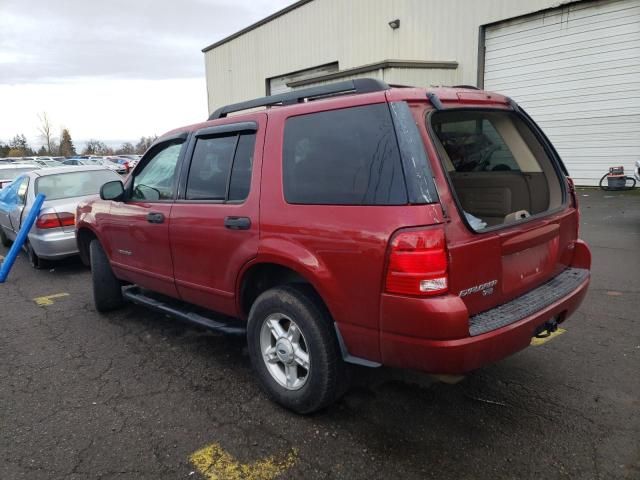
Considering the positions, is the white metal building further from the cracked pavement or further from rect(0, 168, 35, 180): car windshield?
the cracked pavement

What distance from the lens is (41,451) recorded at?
2770mm

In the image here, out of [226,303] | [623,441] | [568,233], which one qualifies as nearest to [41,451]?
[226,303]

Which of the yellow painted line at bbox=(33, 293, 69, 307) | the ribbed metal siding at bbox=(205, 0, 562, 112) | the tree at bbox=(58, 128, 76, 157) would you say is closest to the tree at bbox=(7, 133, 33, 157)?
the tree at bbox=(58, 128, 76, 157)

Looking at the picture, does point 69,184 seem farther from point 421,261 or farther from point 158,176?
point 421,261

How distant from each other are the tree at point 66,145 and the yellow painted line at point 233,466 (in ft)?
274

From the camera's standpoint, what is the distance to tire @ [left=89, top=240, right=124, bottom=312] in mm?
5020

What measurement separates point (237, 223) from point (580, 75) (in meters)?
13.0

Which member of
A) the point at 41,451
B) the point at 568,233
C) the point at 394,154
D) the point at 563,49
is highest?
the point at 563,49

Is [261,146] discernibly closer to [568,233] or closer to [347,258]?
[347,258]

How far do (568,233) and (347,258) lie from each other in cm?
171

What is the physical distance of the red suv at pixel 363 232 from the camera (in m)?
2.38

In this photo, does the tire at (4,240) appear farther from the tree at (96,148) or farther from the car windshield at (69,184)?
the tree at (96,148)

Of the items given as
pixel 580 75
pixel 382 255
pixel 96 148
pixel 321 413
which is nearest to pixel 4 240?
pixel 321 413

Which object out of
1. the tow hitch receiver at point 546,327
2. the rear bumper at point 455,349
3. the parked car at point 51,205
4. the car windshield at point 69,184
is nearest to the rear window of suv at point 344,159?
the rear bumper at point 455,349
